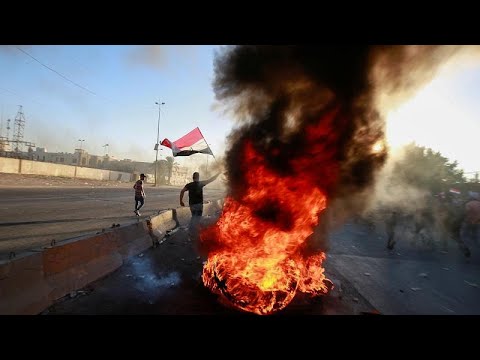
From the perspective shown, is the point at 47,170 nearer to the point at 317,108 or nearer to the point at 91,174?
the point at 91,174

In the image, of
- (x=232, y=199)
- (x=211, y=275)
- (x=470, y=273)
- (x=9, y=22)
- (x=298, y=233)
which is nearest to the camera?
(x=9, y=22)

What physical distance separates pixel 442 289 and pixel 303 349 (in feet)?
16.1

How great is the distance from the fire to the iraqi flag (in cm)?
387

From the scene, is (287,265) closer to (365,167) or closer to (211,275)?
(211,275)

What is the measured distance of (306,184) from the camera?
18.6 feet

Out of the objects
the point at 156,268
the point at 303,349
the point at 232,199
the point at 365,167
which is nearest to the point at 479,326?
the point at 303,349

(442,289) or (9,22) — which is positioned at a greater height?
(9,22)

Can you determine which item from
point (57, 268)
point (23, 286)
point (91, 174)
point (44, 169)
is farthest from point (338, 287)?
point (91, 174)

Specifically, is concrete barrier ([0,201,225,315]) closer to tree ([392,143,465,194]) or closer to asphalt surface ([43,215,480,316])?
asphalt surface ([43,215,480,316])

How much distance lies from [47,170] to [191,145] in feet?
127

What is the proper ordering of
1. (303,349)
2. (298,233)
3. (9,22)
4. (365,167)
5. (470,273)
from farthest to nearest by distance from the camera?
1. (470,273)
2. (365,167)
3. (298,233)
4. (303,349)
5. (9,22)

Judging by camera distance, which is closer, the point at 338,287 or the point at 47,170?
the point at 338,287

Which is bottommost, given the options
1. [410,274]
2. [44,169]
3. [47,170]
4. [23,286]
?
[410,274]

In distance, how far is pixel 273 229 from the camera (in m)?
5.50
